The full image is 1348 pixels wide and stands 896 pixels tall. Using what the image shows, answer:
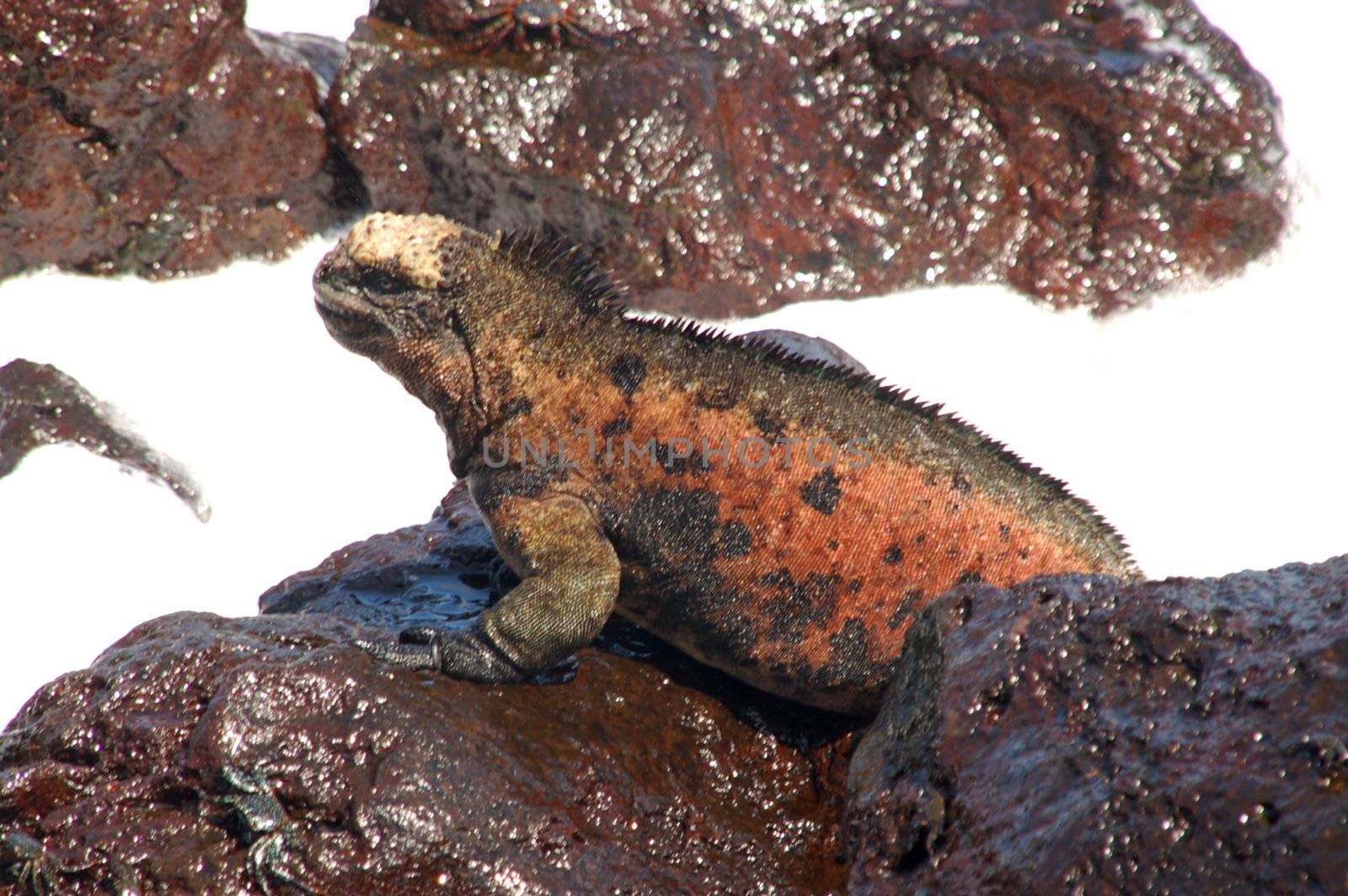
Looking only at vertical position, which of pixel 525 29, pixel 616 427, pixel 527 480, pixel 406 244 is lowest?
pixel 527 480

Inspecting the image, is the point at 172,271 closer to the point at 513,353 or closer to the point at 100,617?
the point at 100,617

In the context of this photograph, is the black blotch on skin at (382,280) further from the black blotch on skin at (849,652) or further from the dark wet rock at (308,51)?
the dark wet rock at (308,51)

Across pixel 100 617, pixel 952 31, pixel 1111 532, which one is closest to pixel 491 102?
pixel 952 31

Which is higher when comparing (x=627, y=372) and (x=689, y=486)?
(x=627, y=372)

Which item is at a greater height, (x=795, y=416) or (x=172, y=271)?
(x=172, y=271)

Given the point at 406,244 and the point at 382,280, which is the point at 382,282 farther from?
the point at 406,244

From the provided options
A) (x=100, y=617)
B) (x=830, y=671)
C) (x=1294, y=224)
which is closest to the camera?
(x=830, y=671)

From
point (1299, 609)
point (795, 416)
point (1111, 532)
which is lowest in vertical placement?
point (1299, 609)

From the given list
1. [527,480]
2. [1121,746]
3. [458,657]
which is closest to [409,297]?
[527,480]
